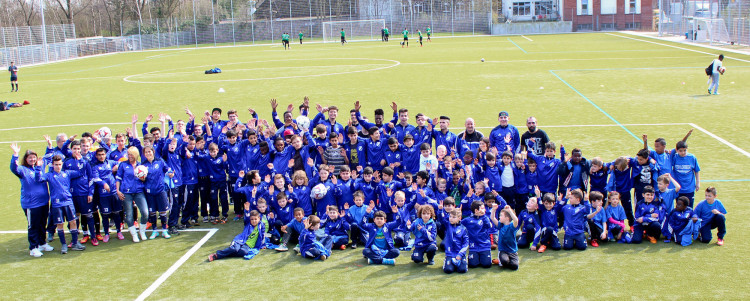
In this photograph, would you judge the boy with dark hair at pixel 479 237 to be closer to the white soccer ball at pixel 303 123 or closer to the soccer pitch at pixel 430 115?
the soccer pitch at pixel 430 115

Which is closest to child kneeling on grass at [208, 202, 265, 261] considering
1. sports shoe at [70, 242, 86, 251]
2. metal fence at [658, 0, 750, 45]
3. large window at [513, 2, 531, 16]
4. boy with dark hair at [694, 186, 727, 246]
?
sports shoe at [70, 242, 86, 251]

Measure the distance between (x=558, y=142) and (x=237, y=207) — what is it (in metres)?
8.65

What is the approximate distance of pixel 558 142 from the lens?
616 inches

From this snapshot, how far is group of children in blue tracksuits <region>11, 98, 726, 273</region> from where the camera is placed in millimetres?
8938

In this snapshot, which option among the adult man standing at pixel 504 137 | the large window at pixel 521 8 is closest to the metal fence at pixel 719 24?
the large window at pixel 521 8

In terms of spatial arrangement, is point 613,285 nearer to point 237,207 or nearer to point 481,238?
point 481,238

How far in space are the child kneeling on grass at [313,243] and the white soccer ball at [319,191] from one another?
76 centimetres

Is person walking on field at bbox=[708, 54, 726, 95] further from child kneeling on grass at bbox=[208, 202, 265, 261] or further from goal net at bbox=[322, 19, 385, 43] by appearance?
goal net at bbox=[322, 19, 385, 43]

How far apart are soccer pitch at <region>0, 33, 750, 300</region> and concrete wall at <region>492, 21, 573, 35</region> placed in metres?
23.2

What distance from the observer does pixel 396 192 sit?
31.3 feet

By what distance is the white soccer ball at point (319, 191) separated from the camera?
9943 millimetres

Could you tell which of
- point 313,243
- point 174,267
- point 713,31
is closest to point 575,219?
point 313,243

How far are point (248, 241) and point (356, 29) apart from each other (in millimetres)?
65696

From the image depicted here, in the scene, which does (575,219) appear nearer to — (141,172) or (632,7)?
(141,172)
